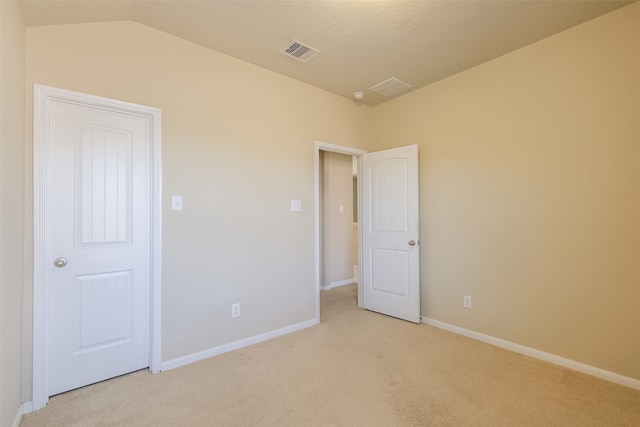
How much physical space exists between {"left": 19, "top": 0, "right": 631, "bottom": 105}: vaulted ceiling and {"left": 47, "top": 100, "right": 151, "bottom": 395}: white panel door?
72 centimetres

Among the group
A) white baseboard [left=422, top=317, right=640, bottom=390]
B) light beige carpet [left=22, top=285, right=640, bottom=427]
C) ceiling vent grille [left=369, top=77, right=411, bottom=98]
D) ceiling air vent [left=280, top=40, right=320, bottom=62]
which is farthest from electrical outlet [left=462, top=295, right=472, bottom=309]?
ceiling air vent [left=280, top=40, right=320, bottom=62]

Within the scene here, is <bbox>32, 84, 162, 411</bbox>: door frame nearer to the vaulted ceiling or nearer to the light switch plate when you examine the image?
the vaulted ceiling

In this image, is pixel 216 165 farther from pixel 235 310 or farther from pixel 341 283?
pixel 341 283

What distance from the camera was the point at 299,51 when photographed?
2574mm

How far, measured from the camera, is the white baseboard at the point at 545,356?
2.06 meters

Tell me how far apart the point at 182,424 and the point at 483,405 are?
1823mm

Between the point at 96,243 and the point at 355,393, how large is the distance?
2088 mm

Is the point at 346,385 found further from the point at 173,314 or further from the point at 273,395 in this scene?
the point at 173,314

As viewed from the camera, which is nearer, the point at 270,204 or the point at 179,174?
the point at 179,174

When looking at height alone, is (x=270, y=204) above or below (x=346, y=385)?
above

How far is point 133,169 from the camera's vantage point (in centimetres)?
220

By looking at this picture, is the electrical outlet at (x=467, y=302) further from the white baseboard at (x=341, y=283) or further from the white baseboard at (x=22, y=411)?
the white baseboard at (x=22, y=411)

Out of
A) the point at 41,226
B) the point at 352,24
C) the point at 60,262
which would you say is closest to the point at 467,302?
the point at 352,24

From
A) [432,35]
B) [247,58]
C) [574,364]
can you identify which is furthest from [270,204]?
[574,364]
